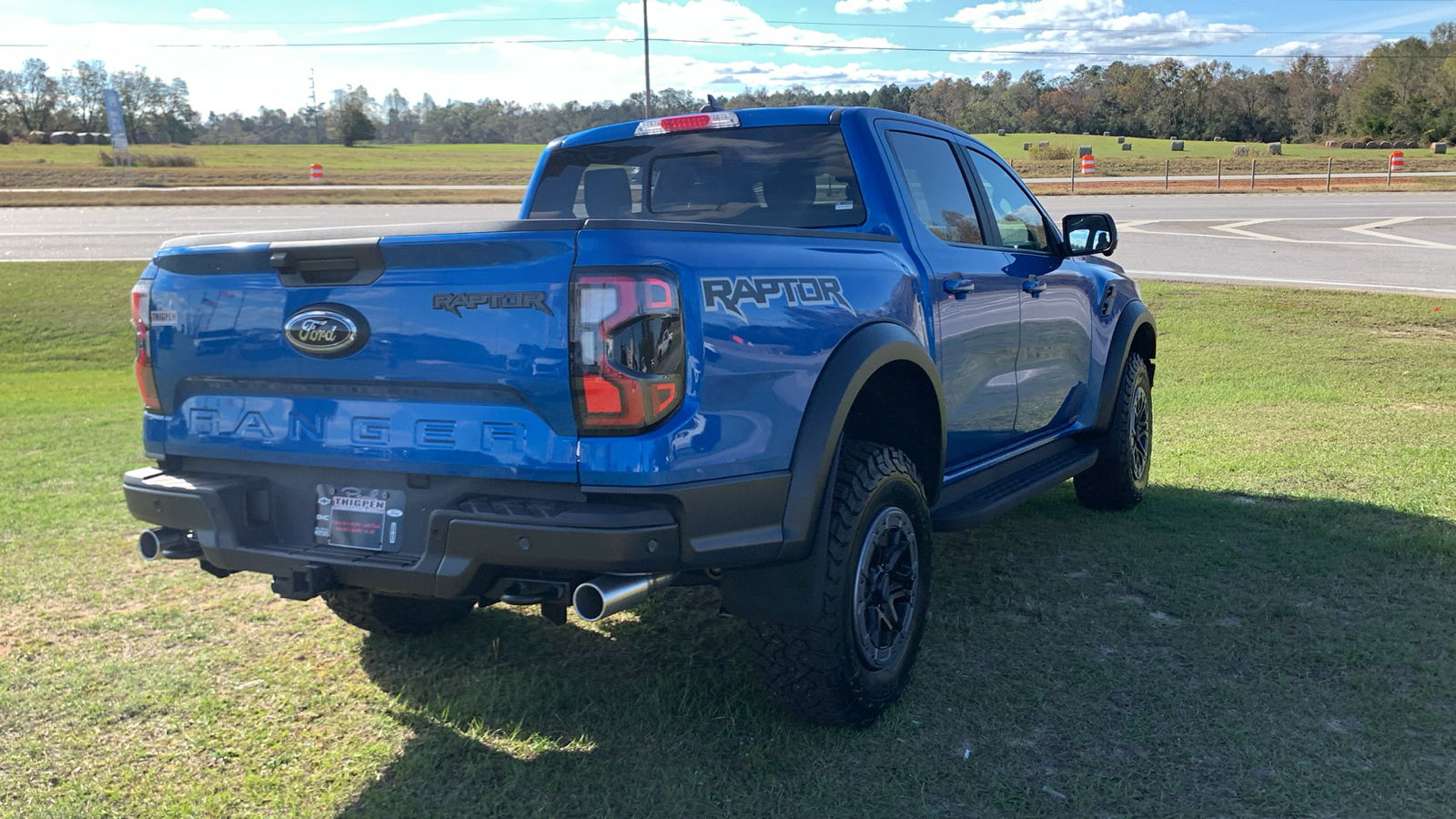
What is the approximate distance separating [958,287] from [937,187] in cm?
59

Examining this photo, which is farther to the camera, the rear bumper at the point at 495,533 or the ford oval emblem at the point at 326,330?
the ford oval emblem at the point at 326,330

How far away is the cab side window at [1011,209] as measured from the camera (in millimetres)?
4902

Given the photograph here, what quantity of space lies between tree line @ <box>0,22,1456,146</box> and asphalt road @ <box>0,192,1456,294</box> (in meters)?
39.5

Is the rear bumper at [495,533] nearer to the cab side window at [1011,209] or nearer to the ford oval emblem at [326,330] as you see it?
the ford oval emblem at [326,330]

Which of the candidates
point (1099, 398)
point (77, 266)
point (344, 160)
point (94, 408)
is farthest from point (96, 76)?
point (1099, 398)

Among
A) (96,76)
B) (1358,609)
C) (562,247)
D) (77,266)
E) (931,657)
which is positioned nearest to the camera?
(562,247)

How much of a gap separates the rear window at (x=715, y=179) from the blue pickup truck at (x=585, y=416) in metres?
0.04

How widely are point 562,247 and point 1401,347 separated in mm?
10427

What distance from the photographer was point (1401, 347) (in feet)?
34.7

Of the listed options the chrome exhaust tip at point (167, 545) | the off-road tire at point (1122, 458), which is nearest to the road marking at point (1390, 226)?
the off-road tire at point (1122, 458)

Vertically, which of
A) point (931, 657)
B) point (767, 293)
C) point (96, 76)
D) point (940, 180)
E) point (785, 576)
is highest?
point (96, 76)

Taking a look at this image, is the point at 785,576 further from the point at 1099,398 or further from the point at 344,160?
the point at 344,160

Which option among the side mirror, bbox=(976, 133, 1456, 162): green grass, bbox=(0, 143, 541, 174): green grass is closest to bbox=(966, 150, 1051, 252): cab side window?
the side mirror

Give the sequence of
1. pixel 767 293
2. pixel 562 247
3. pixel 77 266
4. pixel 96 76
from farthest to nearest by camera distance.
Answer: pixel 96 76 < pixel 77 266 < pixel 767 293 < pixel 562 247
